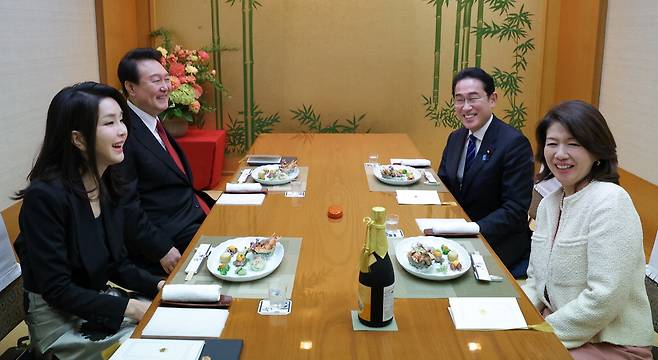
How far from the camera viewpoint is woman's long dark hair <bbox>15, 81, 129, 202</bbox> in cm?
176

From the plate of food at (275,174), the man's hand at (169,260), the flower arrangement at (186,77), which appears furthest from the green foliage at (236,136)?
the man's hand at (169,260)

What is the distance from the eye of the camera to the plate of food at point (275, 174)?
265 cm

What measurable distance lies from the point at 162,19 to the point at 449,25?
7.49 feet

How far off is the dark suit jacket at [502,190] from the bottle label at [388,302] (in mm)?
Result: 1154

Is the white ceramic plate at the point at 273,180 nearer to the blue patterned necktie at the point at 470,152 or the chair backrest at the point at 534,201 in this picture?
the blue patterned necktie at the point at 470,152

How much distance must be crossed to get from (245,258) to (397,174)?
1.16 metres

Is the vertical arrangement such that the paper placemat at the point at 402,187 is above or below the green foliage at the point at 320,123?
above

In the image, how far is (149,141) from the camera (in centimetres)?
251

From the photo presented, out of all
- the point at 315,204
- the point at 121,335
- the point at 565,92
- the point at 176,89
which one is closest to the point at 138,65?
the point at 315,204

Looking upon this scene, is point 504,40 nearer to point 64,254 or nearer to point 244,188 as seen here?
point 244,188

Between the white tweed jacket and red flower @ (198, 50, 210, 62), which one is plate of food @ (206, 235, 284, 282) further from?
red flower @ (198, 50, 210, 62)

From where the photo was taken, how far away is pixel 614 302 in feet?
5.23

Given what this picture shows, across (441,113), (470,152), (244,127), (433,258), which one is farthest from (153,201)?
(441,113)

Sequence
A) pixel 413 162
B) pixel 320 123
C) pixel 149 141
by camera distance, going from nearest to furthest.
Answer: pixel 149 141 → pixel 413 162 → pixel 320 123
